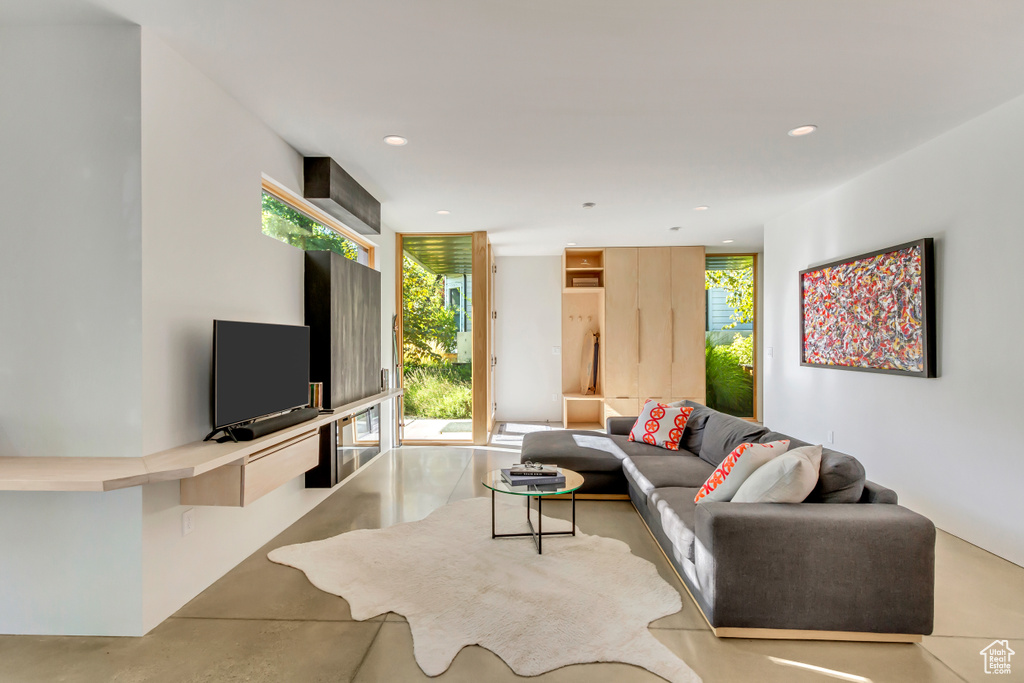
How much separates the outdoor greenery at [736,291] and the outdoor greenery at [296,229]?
5.16 meters

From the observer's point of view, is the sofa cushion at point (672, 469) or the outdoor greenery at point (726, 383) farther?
the outdoor greenery at point (726, 383)

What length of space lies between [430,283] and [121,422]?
14.3ft

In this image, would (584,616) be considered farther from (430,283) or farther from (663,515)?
(430,283)

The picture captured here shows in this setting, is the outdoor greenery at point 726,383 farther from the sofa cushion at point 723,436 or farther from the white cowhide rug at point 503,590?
the white cowhide rug at point 503,590

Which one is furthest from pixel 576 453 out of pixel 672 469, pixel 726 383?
pixel 726 383

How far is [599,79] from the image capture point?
2664 millimetres

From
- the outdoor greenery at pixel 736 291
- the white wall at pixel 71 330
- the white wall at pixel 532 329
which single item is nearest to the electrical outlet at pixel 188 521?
the white wall at pixel 71 330

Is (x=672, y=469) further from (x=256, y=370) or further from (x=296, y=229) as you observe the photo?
(x=296, y=229)

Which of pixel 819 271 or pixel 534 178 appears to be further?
pixel 819 271

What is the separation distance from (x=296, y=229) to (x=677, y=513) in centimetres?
312

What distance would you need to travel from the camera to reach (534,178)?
167 inches

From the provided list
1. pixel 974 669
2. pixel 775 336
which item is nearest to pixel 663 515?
pixel 974 669

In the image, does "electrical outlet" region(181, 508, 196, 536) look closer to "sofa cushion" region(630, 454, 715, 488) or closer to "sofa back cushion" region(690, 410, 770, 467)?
"sofa cushion" region(630, 454, 715, 488)

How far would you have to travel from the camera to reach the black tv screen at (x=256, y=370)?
8.42ft
